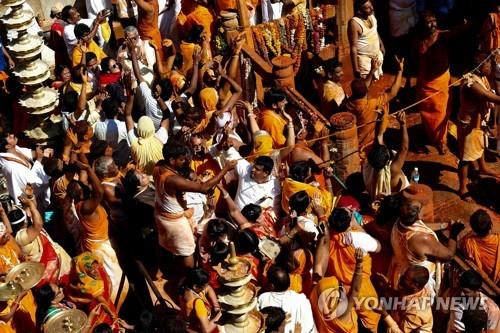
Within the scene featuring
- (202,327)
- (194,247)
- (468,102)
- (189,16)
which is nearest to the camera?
(202,327)

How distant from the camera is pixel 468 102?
10734 mm

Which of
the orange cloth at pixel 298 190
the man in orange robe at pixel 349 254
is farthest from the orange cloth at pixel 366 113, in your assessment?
the man in orange robe at pixel 349 254

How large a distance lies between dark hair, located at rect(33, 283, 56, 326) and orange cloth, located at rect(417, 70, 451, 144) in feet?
18.5

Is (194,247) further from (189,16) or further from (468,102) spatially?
(189,16)

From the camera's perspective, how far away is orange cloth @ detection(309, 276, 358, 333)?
8.14m

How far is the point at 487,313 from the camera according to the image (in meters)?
8.01

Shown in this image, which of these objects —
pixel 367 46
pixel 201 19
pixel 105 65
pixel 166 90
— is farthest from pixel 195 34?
pixel 367 46

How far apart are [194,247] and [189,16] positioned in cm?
499

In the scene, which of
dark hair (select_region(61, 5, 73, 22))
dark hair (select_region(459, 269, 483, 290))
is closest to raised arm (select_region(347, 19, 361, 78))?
dark hair (select_region(61, 5, 73, 22))

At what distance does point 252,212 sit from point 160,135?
191 cm

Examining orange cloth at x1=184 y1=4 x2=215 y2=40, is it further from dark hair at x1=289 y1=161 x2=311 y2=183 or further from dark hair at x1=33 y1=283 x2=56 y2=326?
dark hair at x1=33 y1=283 x2=56 y2=326

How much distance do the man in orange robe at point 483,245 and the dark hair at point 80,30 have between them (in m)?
6.39

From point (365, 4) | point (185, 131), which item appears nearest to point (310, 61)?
point (365, 4)

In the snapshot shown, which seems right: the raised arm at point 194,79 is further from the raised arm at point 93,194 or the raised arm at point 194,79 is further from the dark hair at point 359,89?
the raised arm at point 93,194
